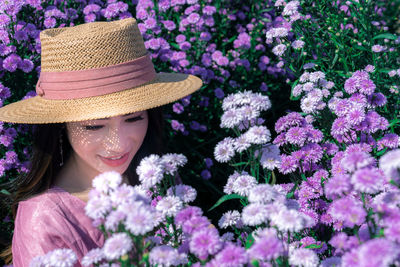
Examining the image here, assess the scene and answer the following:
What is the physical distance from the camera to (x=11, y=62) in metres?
2.31

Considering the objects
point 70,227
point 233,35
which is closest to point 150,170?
point 70,227

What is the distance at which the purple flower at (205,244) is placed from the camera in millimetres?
926

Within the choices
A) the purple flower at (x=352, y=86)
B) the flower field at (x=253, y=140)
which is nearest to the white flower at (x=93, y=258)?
the flower field at (x=253, y=140)

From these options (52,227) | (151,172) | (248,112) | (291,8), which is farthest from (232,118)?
(291,8)

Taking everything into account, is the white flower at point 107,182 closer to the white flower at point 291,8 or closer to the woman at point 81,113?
A: the woman at point 81,113

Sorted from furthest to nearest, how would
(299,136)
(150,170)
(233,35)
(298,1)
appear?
(233,35) → (298,1) → (299,136) → (150,170)

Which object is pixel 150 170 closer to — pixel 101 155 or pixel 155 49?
pixel 101 155

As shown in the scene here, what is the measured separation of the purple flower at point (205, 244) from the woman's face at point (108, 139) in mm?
786

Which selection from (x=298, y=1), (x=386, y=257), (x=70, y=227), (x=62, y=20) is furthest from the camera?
(x=62, y=20)

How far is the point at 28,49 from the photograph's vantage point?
2.51 m

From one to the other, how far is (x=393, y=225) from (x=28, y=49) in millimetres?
2243

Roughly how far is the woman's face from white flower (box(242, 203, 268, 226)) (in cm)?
78

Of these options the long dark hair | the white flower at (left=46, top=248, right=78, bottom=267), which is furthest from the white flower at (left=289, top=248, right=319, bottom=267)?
the long dark hair

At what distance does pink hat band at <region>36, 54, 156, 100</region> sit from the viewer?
166cm
